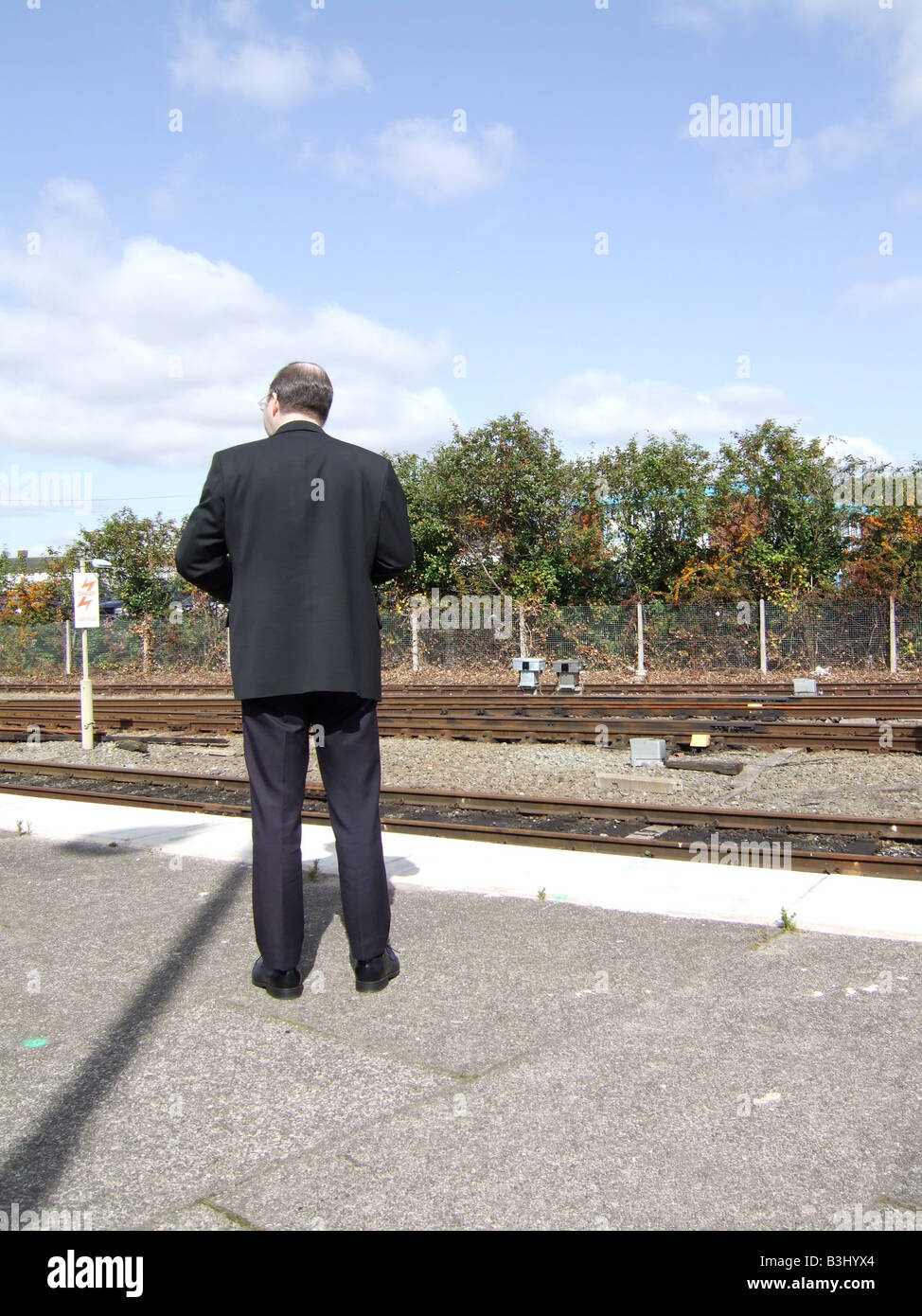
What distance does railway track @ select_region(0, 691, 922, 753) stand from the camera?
12797mm

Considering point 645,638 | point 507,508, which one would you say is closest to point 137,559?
point 507,508

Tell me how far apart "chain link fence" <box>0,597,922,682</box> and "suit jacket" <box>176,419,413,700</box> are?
23.2 metres

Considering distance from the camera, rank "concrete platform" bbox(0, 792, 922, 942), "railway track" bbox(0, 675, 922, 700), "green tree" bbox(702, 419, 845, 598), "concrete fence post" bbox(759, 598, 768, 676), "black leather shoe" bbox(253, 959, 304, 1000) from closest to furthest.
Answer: "black leather shoe" bbox(253, 959, 304, 1000) < "concrete platform" bbox(0, 792, 922, 942) < "railway track" bbox(0, 675, 922, 700) < "concrete fence post" bbox(759, 598, 768, 676) < "green tree" bbox(702, 419, 845, 598)

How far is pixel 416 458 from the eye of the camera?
114 ft

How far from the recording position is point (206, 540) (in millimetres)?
3783

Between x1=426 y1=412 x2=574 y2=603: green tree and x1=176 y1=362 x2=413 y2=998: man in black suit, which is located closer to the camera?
x1=176 y1=362 x2=413 y2=998: man in black suit

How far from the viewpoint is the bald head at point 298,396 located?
13.0 ft

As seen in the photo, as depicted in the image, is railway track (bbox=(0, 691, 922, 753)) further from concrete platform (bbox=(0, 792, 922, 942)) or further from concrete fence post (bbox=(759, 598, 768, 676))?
concrete fence post (bbox=(759, 598, 768, 676))

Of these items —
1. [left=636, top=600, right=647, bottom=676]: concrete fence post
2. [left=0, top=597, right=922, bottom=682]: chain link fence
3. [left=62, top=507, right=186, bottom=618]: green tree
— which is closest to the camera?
[left=0, top=597, right=922, bottom=682]: chain link fence

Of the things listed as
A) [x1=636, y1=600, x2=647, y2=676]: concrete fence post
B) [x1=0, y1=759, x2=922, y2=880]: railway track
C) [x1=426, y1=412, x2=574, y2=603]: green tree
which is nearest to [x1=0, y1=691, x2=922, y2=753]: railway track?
[x1=0, y1=759, x2=922, y2=880]: railway track

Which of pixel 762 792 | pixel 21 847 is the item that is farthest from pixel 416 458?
pixel 21 847

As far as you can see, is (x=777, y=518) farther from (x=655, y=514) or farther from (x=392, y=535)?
(x=392, y=535)
